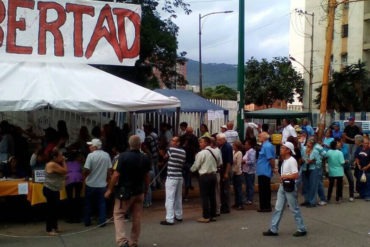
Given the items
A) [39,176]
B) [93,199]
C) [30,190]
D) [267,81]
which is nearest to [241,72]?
[93,199]

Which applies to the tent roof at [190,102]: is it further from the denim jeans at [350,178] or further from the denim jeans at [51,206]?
the denim jeans at [51,206]

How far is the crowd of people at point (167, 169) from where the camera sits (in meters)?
7.05

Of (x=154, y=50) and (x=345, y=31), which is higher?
(x=345, y=31)

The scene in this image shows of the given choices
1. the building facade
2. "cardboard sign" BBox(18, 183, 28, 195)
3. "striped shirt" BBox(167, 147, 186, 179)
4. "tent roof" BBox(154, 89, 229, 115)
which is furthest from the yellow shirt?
the building facade

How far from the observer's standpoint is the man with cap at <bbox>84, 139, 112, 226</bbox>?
8438 millimetres

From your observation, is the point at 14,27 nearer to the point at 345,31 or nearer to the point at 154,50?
the point at 154,50

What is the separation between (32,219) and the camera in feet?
30.2

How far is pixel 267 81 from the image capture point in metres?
42.3

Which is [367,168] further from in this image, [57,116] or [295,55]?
[295,55]

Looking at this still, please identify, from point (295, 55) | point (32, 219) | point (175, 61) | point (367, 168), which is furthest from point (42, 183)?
point (295, 55)

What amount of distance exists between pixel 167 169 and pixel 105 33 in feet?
13.5

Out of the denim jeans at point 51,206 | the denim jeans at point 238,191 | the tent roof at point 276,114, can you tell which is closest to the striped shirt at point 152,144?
the denim jeans at point 238,191

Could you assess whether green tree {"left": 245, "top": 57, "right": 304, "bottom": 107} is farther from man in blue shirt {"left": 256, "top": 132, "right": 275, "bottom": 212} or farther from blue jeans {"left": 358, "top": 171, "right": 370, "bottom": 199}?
man in blue shirt {"left": 256, "top": 132, "right": 275, "bottom": 212}

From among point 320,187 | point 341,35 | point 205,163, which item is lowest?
point 320,187
